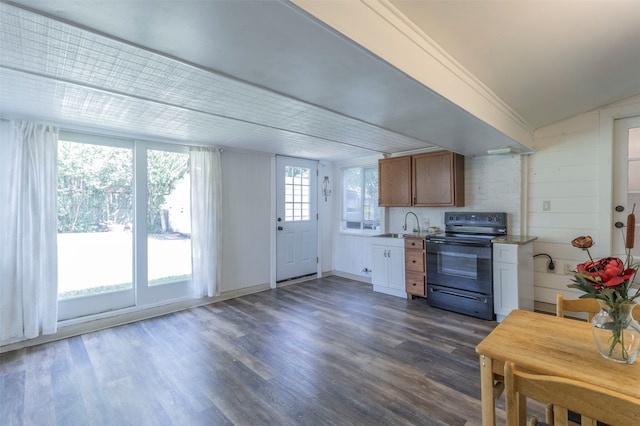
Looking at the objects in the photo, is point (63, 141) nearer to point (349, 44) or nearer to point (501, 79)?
point (349, 44)

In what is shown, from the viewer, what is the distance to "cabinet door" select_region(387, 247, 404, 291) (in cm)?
432

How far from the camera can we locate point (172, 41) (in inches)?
51.3

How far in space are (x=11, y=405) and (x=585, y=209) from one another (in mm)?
5532

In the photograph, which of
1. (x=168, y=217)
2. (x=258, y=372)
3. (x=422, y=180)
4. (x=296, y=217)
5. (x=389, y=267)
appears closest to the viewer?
(x=258, y=372)

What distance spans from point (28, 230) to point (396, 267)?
4.31m

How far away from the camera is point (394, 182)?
4656mm

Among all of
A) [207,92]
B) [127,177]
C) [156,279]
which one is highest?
[207,92]

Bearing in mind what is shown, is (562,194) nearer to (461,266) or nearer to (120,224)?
(461,266)

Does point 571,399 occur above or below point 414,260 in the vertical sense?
above

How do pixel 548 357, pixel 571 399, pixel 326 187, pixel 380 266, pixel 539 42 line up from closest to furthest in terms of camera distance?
pixel 571 399 → pixel 548 357 → pixel 539 42 → pixel 380 266 → pixel 326 187

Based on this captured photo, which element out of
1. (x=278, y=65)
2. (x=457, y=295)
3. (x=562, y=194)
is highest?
(x=278, y=65)

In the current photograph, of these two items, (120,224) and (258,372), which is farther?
(120,224)

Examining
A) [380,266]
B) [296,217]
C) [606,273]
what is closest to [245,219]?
[296,217]

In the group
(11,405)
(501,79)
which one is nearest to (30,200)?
(11,405)
